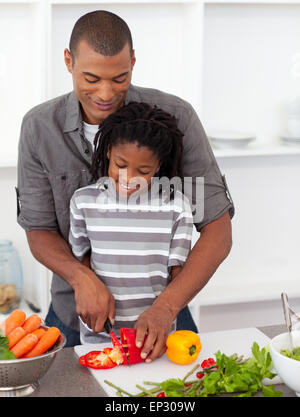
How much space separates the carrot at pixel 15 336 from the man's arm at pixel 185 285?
252 millimetres

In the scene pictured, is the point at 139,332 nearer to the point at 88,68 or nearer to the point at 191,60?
the point at 88,68

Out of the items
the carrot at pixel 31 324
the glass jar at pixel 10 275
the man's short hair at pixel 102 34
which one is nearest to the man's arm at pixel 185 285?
the carrot at pixel 31 324

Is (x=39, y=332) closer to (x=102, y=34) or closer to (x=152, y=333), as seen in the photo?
(x=152, y=333)

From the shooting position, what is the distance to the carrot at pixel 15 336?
1325 mm

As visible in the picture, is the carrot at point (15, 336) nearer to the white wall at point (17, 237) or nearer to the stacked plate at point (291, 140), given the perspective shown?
the white wall at point (17, 237)

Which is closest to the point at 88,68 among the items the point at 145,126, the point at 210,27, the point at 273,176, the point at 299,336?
the point at 145,126

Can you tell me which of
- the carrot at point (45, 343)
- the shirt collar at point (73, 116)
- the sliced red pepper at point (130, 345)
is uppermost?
the shirt collar at point (73, 116)

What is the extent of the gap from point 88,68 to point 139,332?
0.65m

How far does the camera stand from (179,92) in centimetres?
285

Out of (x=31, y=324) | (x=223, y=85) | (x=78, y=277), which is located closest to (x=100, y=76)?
(x=78, y=277)

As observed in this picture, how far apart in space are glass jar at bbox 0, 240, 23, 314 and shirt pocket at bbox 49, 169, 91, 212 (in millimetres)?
989

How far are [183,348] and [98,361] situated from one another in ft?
0.60

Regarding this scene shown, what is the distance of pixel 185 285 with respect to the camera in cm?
166

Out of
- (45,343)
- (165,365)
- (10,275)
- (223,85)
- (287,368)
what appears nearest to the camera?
(287,368)
